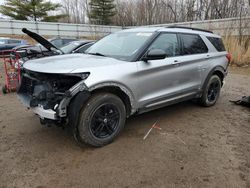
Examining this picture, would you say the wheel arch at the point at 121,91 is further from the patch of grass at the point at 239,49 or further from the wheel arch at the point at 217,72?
the patch of grass at the point at 239,49

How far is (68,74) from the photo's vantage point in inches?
117

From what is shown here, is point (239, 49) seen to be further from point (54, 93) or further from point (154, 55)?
point (54, 93)

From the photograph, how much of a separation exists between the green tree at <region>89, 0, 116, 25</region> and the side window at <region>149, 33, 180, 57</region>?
35414 millimetres

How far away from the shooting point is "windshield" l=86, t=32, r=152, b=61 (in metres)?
3.79

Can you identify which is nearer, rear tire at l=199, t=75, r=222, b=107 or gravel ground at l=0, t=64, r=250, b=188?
gravel ground at l=0, t=64, r=250, b=188

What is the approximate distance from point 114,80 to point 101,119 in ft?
1.95

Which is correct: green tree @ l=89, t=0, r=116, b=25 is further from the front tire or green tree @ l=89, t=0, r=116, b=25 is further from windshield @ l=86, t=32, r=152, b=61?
the front tire

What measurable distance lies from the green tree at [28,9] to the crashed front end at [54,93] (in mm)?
35821

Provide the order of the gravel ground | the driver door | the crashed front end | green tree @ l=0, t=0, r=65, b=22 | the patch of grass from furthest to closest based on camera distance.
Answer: green tree @ l=0, t=0, r=65, b=22 < the patch of grass < the driver door < the crashed front end < the gravel ground

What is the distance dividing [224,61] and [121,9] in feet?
123

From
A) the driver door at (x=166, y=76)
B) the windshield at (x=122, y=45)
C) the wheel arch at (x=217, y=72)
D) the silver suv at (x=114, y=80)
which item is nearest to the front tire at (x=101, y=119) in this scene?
the silver suv at (x=114, y=80)

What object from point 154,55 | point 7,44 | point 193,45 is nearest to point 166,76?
point 154,55

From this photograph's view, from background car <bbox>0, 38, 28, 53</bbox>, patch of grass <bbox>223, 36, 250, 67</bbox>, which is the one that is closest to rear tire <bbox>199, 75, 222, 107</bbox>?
patch of grass <bbox>223, 36, 250, 67</bbox>

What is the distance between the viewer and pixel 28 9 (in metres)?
34.5
